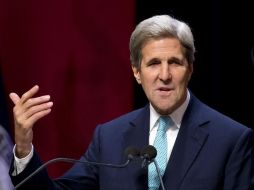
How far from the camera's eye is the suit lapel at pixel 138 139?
1.87 meters

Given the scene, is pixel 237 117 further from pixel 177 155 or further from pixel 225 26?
pixel 177 155

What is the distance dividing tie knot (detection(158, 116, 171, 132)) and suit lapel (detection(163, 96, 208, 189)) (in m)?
0.04

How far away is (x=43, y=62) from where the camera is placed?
9.01 ft

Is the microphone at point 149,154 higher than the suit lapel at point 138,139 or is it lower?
higher

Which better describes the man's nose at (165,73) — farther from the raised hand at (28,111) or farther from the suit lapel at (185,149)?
the raised hand at (28,111)

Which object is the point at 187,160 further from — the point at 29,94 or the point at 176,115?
the point at 29,94

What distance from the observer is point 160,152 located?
1.89m

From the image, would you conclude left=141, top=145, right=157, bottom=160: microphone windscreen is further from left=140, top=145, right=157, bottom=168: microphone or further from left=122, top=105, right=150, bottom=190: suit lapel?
left=122, top=105, right=150, bottom=190: suit lapel

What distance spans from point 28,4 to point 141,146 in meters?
1.01

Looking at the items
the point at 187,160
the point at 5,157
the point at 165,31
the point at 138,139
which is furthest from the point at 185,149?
the point at 5,157

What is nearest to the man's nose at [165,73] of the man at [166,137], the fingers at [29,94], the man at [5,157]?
the man at [166,137]

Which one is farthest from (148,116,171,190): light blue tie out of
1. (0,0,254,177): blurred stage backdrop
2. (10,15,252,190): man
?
(0,0,254,177): blurred stage backdrop

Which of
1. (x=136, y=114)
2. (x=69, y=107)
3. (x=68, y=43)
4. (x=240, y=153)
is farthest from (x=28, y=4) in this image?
(x=240, y=153)

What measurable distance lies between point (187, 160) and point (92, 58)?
1009 millimetres
